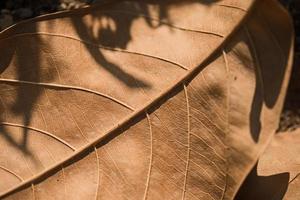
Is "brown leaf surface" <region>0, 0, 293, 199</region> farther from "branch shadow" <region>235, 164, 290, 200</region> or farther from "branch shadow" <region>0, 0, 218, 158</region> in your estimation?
"branch shadow" <region>235, 164, 290, 200</region>

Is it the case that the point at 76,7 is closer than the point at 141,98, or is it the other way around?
the point at 141,98

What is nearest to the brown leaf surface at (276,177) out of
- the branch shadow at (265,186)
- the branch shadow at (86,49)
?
the branch shadow at (265,186)

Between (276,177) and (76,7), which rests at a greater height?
(76,7)

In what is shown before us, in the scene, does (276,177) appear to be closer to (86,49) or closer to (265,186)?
(265,186)

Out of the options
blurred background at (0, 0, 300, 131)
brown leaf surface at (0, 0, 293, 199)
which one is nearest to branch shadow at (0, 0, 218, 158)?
brown leaf surface at (0, 0, 293, 199)

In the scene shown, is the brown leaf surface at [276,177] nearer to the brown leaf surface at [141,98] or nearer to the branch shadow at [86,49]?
the brown leaf surface at [141,98]

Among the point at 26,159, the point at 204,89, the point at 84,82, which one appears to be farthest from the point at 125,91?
the point at 26,159

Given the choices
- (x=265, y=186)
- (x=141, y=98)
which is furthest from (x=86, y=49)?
(x=265, y=186)
